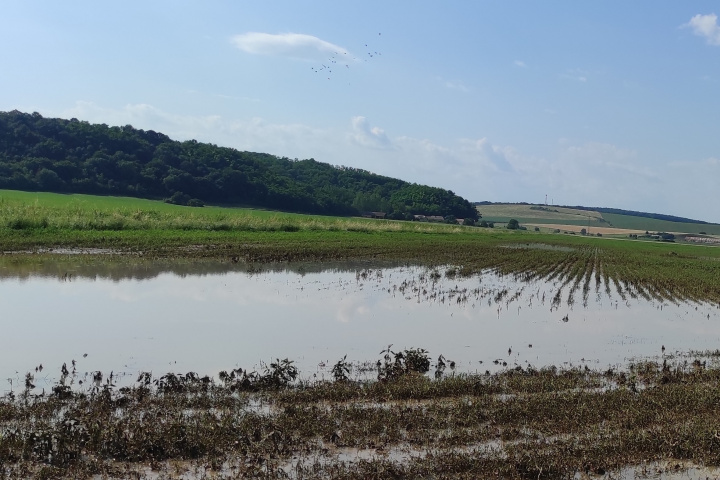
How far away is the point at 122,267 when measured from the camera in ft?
73.7

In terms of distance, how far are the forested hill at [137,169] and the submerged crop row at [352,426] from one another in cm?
7797

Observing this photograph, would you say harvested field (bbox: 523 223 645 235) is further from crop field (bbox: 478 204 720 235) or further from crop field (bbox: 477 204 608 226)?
crop field (bbox: 477 204 608 226)

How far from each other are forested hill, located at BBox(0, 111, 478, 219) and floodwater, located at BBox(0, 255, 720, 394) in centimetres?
6301

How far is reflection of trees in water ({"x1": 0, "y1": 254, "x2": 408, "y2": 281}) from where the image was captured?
19953 mm

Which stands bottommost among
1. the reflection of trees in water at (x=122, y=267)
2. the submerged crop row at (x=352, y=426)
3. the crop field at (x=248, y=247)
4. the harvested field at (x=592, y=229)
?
the submerged crop row at (x=352, y=426)

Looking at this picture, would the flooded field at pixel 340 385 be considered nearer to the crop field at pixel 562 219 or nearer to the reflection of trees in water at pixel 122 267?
the reflection of trees in water at pixel 122 267

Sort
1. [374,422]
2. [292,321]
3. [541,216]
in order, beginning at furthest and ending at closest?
[541,216]
[292,321]
[374,422]

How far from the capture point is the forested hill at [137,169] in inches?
3184

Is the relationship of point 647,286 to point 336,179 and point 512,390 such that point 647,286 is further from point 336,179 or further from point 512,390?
point 336,179

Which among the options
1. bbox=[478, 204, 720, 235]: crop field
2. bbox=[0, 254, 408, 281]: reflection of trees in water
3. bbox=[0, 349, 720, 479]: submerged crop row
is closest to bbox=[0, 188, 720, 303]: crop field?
bbox=[0, 254, 408, 281]: reflection of trees in water

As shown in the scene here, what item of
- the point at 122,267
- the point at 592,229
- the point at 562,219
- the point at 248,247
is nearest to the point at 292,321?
the point at 122,267

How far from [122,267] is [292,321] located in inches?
425

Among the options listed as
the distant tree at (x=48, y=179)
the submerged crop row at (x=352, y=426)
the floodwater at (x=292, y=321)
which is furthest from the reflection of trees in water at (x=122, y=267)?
the distant tree at (x=48, y=179)

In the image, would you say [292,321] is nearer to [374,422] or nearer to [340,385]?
[340,385]
